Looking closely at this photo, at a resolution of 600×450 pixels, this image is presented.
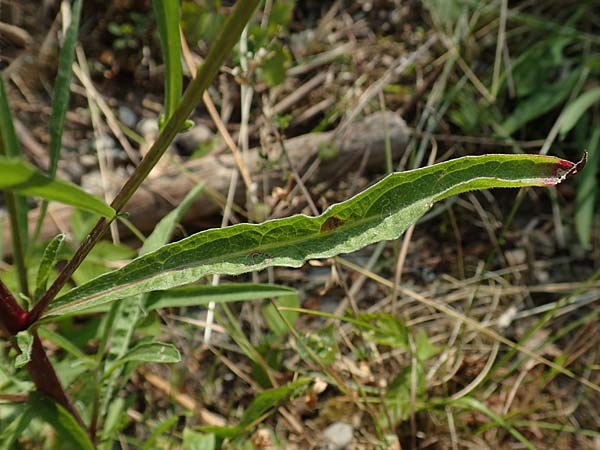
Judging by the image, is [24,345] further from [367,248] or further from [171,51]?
[367,248]

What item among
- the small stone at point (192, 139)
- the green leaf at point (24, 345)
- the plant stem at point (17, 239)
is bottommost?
the small stone at point (192, 139)

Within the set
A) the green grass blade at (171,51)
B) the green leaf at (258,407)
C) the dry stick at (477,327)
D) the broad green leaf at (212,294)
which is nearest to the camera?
the green grass blade at (171,51)

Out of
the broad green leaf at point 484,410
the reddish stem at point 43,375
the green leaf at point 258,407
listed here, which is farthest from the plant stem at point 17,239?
the broad green leaf at point 484,410

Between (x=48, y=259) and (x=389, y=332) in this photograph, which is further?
(x=389, y=332)

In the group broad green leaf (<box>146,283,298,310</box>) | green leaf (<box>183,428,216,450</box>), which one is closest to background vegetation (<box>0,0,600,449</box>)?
green leaf (<box>183,428,216,450</box>)

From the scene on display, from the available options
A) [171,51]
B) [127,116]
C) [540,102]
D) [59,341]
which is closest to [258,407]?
[59,341]

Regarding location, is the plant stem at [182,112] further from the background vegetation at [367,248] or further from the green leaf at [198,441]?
the green leaf at [198,441]
